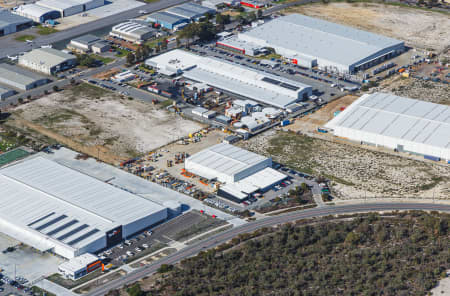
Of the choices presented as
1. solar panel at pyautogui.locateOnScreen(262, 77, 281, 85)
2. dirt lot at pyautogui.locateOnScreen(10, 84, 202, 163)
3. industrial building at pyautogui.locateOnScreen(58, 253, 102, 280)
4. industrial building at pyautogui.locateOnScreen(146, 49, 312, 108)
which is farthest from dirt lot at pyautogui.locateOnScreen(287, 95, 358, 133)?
industrial building at pyautogui.locateOnScreen(58, 253, 102, 280)

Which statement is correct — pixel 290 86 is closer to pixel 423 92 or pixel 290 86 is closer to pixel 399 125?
pixel 399 125

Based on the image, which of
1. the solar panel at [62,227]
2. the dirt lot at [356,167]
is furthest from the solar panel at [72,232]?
the dirt lot at [356,167]

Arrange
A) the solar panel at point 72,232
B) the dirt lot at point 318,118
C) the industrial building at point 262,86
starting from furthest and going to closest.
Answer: the industrial building at point 262,86 → the dirt lot at point 318,118 → the solar panel at point 72,232

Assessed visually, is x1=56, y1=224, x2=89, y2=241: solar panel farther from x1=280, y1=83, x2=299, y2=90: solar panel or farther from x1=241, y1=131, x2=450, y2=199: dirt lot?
x1=280, y1=83, x2=299, y2=90: solar panel

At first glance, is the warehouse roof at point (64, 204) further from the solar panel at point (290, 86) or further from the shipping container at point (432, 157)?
the solar panel at point (290, 86)

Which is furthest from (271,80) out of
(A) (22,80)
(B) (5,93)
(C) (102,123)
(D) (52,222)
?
(D) (52,222)

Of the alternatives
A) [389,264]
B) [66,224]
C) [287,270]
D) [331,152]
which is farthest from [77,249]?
[331,152]
